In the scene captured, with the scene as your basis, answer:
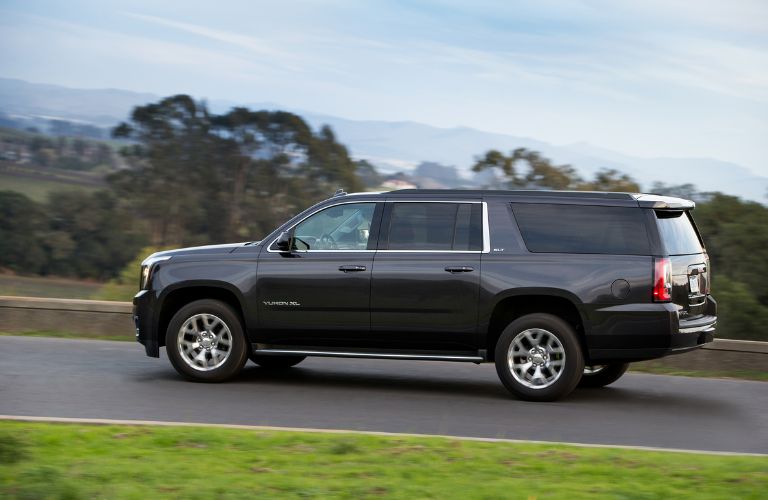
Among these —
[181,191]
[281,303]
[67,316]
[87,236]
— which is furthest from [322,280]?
[181,191]

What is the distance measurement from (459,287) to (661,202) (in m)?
1.99

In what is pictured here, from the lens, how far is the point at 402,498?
576 cm

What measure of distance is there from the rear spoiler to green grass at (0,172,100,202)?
34463 mm

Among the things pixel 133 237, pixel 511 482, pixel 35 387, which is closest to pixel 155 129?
pixel 133 237

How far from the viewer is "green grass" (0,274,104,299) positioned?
75.7 feet

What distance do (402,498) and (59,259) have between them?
31399 mm

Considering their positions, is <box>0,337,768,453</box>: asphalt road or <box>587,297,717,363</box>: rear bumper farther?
<box>587,297,717,363</box>: rear bumper

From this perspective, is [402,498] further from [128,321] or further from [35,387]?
[128,321]

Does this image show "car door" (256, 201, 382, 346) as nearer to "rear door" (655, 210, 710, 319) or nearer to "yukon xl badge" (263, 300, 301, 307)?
"yukon xl badge" (263, 300, 301, 307)

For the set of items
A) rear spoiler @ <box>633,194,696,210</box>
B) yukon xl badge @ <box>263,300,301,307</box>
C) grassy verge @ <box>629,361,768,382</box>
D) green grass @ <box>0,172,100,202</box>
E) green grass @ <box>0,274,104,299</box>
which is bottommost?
grassy verge @ <box>629,361,768,382</box>

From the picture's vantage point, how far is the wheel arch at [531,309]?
984cm

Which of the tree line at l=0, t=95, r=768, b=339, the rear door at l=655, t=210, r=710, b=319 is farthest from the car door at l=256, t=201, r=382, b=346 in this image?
the tree line at l=0, t=95, r=768, b=339

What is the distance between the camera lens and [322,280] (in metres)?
10.3

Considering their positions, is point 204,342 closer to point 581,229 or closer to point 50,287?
point 581,229
